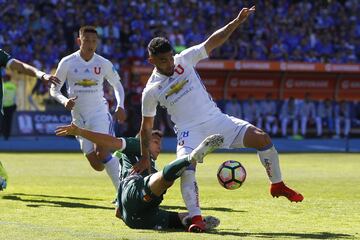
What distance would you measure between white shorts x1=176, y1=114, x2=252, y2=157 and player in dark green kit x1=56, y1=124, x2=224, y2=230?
48 cm

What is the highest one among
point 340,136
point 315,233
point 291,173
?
point 315,233

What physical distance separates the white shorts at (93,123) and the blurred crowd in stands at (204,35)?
18.7 metres

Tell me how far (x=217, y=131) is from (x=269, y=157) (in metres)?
0.74

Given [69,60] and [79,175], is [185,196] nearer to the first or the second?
[69,60]

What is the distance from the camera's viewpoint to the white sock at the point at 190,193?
9359mm

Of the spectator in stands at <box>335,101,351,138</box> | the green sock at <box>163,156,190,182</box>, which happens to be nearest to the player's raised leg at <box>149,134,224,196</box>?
the green sock at <box>163,156,190,182</box>

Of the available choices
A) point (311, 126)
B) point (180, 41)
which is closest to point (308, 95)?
point (311, 126)

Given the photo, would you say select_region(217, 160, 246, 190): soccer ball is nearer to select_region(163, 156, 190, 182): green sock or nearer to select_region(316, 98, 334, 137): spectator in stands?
select_region(163, 156, 190, 182): green sock

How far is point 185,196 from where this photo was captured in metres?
9.45

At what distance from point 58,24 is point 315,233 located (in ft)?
92.1

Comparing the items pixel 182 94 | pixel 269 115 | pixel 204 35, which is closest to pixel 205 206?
pixel 182 94

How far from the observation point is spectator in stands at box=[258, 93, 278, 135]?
119 ft

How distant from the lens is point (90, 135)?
10031mm

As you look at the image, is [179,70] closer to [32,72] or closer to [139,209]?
[139,209]
